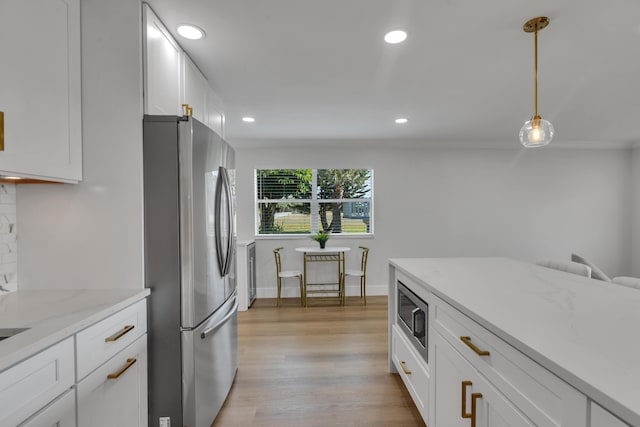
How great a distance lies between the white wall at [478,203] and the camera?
4.77 m

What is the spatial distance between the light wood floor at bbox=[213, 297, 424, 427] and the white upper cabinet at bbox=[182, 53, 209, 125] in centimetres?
205

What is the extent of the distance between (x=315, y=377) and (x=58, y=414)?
5.76 feet

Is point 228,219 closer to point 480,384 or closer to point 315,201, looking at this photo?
point 480,384

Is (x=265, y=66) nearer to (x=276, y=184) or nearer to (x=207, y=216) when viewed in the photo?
(x=207, y=216)

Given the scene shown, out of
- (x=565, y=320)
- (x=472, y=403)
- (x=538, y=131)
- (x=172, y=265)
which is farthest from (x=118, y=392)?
(x=538, y=131)

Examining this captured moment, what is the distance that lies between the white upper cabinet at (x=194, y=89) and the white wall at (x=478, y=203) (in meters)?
2.38

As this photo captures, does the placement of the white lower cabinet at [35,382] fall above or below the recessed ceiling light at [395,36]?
below

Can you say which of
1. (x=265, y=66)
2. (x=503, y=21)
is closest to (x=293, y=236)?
(x=265, y=66)

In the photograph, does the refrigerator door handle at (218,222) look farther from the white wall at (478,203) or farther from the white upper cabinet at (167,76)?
the white wall at (478,203)

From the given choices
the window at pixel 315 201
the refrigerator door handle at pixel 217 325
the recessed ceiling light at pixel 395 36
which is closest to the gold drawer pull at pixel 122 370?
the refrigerator door handle at pixel 217 325

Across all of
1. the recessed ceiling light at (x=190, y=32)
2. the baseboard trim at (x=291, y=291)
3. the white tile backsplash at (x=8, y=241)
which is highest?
the recessed ceiling light at (x=190, y=32)

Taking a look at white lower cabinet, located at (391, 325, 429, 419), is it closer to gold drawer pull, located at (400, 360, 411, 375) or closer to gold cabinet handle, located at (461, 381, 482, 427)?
gold drawer pull, located at (400, 360, 411, 375)

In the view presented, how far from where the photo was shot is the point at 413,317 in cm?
186

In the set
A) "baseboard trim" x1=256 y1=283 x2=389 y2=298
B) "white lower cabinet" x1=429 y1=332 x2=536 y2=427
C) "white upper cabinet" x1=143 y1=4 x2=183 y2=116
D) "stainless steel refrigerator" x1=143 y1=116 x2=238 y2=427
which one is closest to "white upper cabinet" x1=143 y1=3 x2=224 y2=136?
"white upper cabinet" x1=143 y1=4 x2=183 y2=116
